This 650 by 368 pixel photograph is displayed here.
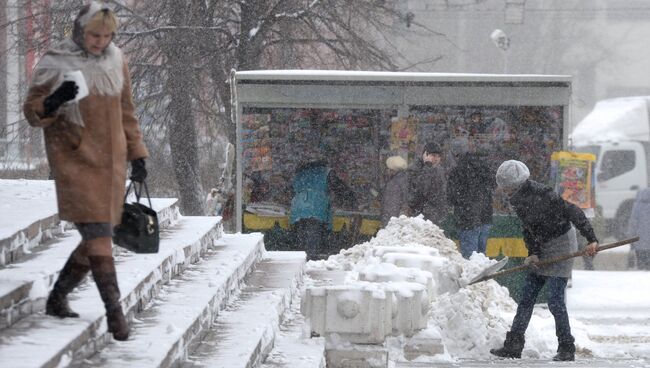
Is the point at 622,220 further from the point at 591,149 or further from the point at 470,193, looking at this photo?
the point at 470,193

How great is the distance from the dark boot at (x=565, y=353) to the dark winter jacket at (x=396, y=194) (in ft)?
12.4

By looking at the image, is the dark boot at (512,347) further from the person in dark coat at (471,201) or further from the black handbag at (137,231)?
the black handbag at (137,231)

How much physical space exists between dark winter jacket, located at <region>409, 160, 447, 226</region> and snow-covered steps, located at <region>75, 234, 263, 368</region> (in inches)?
163

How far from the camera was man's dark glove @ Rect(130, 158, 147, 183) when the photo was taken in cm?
515

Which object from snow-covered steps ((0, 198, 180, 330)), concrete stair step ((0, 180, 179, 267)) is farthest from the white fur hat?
snow-covered steps ((0, 198, 180, 330))

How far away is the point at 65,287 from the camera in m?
5.11

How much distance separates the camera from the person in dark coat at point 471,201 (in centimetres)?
1252

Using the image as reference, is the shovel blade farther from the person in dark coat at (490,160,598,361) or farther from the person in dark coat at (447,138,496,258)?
the person in dark coat at (447,138,496,258)

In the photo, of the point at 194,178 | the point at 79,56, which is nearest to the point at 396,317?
the point at 79,56

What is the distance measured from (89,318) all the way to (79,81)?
3.22 feet

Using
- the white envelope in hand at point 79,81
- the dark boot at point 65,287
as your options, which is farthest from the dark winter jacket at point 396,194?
the white envelope in hand at point 79,81

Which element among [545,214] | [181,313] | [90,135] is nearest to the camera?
[90,135]

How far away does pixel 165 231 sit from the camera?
827 cm

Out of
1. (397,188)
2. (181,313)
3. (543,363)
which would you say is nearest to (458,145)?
(397,188)
